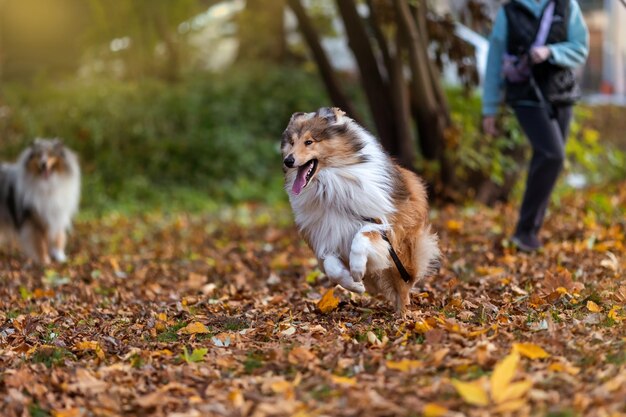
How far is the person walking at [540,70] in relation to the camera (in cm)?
720

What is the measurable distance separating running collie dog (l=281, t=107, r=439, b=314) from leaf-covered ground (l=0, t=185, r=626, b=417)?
39 cm

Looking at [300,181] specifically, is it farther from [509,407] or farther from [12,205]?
[12,205]

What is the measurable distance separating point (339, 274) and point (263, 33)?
14.7 m

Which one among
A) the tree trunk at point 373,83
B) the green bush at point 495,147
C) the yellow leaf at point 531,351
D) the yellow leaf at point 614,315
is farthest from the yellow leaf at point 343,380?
the tree trunk at point 373,83

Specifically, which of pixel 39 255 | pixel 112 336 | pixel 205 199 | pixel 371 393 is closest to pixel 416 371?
pixel 371 393

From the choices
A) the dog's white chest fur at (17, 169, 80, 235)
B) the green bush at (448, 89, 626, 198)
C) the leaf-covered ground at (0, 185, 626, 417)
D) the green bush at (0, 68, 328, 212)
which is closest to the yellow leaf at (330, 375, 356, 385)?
the leaf-covered ground at (0, 185, 626, 417)

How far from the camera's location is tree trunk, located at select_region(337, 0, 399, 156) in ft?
36.9

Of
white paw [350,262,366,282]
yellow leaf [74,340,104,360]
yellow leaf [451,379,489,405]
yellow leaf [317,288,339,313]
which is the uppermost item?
yellow leaf [74,340,104,360]

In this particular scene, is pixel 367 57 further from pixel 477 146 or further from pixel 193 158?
pixel 193 158

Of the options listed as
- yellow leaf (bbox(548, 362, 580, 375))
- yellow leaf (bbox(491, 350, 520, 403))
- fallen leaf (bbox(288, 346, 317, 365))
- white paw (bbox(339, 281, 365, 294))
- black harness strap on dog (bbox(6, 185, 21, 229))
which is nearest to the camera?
yellow leaf (bbox(491, 350, 520, 403))

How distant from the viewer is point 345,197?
522 centimetres

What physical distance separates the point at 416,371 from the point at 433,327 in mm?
865

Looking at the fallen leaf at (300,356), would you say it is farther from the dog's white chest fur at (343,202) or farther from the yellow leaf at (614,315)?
the yellow leaf at (614,315)

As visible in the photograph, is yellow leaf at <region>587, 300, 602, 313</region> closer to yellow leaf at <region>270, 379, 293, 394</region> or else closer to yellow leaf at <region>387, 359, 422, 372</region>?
yellow leaf at <region>387, 359, 422, 372</region>
